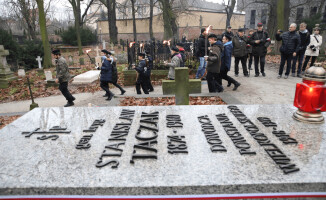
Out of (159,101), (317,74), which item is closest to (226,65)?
(159,101)

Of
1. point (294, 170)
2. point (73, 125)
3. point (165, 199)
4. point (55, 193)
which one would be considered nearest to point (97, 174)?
point (55, 193)

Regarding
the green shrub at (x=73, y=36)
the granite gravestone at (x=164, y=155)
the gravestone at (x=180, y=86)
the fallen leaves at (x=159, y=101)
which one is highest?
the green shrub at (x=73, y=36)

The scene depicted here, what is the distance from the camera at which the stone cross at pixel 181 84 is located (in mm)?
4293

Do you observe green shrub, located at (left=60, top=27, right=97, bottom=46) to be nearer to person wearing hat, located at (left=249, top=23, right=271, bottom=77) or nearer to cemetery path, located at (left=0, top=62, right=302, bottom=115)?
cemetery path, located at (left=0, top=62, right=302, bottom=115)

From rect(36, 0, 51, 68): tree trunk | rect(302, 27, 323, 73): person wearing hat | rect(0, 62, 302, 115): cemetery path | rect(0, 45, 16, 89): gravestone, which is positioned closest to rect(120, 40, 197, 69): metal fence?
rect(0, 62, 302, 115): cemetery path

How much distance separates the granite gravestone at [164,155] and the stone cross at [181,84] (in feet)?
5.17

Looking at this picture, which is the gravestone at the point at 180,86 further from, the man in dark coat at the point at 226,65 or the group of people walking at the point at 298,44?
the group of people walking at the point at 298,44

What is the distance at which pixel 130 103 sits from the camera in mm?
6000

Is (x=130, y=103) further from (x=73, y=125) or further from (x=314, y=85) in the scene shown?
(x=314, y=85)

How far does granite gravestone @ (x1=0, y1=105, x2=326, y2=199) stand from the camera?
5.02 feet

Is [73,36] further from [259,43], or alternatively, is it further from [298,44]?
[298,44]

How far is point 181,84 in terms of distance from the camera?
4367 millimetres

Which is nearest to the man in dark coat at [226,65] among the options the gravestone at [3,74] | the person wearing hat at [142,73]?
the person wearing hat at [142,73]

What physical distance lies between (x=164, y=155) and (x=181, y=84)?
260 cm
